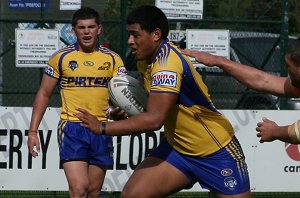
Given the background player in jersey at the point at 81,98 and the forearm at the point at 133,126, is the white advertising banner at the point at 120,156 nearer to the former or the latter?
the background player in jersey at the point at 81,98

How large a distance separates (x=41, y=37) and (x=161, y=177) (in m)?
4.19

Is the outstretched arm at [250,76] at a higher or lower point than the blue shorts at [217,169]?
higher

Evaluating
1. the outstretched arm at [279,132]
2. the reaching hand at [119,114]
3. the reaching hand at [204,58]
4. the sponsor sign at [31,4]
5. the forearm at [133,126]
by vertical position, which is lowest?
the reaching hand at [119,114]

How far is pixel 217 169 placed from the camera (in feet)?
23.2

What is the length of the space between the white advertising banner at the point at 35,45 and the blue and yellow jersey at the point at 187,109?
3.85 m

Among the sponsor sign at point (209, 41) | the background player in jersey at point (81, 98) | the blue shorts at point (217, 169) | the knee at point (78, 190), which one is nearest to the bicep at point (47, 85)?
the background player in jersey at point (81, 98)

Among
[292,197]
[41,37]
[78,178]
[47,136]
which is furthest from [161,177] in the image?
[292,197]

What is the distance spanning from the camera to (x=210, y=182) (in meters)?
7.11

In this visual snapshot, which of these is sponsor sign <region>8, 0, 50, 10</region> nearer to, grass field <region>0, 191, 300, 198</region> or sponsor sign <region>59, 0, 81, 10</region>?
sponsor sign <region>59, 0, 81, 10</region>

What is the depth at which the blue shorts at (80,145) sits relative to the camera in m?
8.51

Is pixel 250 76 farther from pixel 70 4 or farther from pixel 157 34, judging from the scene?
pixel 70 4

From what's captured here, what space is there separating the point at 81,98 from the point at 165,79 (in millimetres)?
2097

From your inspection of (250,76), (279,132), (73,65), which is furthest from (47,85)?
(279,132)

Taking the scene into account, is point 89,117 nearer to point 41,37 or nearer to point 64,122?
point 64,122
